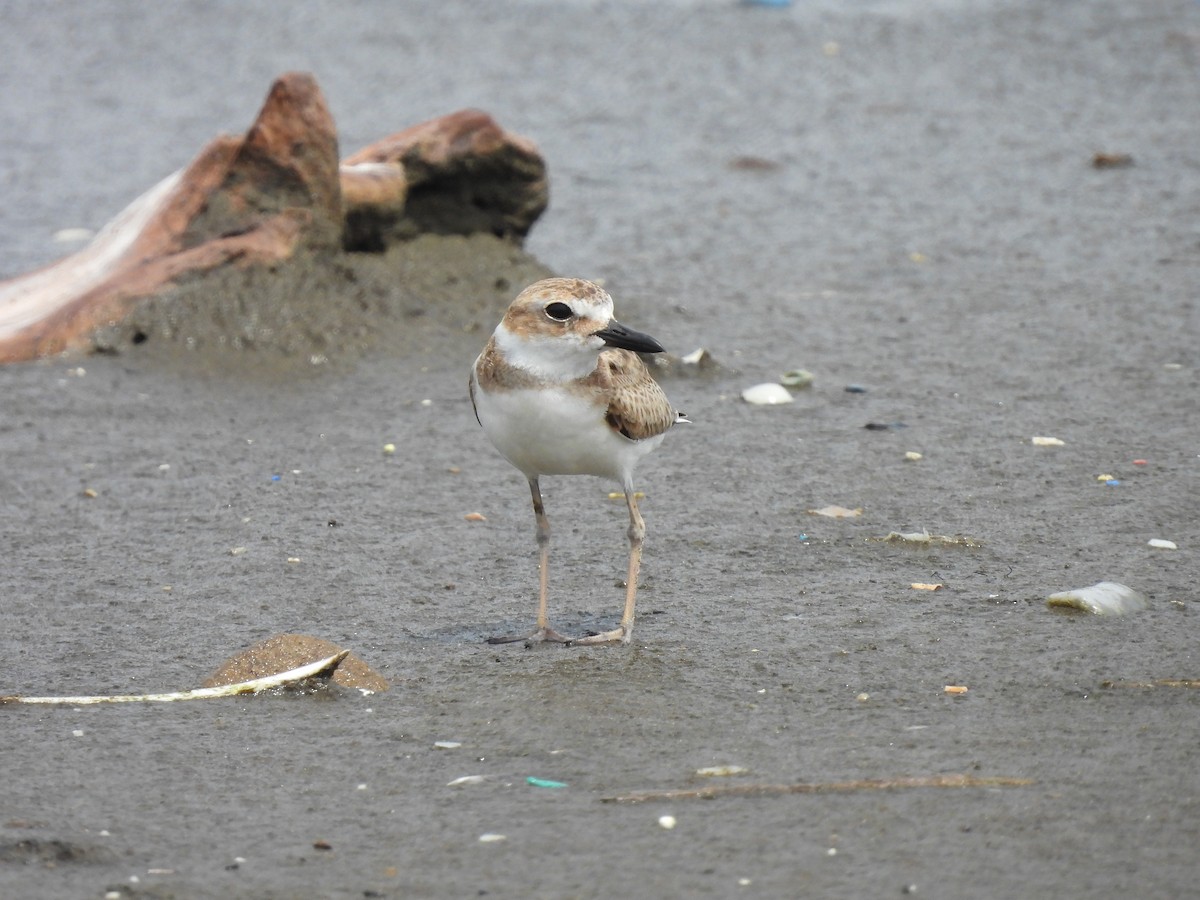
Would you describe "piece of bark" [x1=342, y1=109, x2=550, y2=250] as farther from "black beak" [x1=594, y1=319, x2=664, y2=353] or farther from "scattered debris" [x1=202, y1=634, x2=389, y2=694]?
"scattered debris" [x1=202, y1=634, x2=389, y2=694]

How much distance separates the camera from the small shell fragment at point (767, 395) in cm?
714

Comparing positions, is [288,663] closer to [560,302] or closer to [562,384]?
[562,384]

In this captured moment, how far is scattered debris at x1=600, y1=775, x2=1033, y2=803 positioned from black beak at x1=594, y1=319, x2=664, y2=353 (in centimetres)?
128

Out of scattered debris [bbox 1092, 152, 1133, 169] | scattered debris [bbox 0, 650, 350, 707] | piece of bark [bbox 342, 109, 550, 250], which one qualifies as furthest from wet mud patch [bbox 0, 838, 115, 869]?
scattered debris [bbox 1092, 152, 1133, 169]

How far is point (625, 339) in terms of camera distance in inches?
174

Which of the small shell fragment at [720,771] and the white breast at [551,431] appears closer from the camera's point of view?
the small shell fragment at [720,771]

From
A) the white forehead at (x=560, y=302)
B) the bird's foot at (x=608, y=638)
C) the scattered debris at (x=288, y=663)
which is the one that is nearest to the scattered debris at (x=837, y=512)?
the bird's foot at (x=608, y=638)

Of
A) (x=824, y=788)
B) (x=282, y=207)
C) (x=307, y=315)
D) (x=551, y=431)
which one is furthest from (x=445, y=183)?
(x=824, y=788)

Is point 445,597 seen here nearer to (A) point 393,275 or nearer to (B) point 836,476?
(B) point 836,476

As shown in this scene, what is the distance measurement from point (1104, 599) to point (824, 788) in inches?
59.8

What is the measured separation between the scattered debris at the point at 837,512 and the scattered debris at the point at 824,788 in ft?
7.00

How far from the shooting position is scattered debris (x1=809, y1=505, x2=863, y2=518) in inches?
227

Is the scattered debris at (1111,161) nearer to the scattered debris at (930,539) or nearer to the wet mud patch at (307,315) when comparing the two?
the wet mud patch at (307,315)

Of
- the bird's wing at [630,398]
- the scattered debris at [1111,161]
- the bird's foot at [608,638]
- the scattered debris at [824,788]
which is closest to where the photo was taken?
the scattered debris at [824,788]
